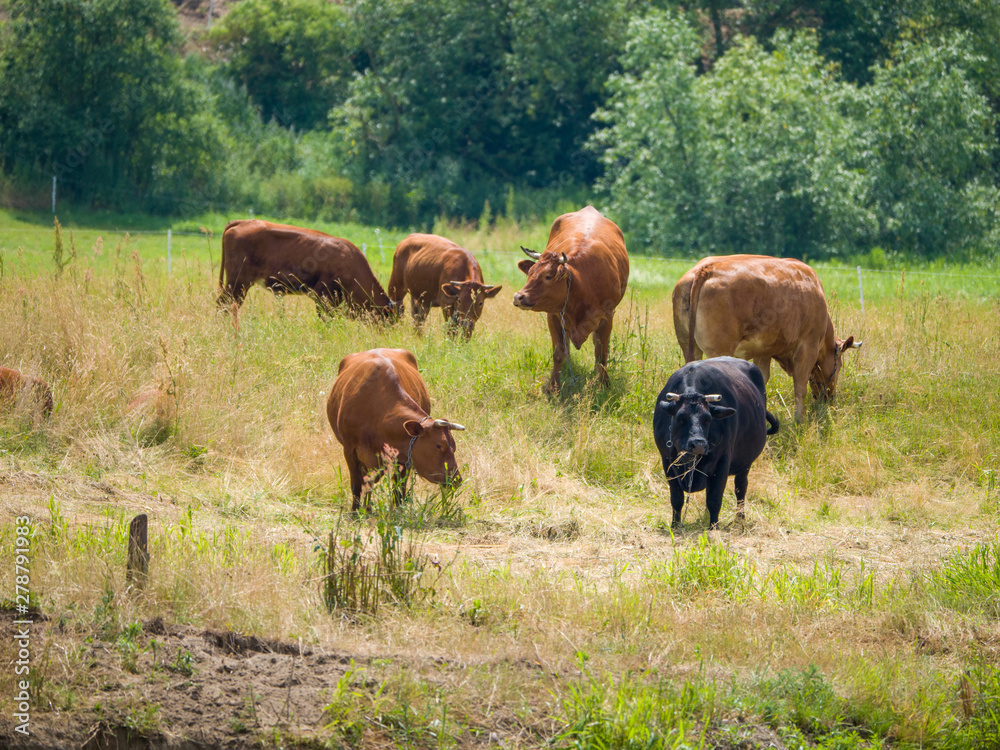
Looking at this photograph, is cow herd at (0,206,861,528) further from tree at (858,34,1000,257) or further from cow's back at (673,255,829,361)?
tree at (858,34,1000,257)

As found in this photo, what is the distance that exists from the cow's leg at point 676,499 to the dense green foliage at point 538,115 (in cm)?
1784

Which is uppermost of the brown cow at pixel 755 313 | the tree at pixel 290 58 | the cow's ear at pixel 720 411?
the tree at pixel 290 58

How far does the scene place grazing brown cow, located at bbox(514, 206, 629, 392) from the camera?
10.7 metres

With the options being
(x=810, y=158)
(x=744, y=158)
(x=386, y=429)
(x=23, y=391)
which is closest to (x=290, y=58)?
(x=744, y=158)

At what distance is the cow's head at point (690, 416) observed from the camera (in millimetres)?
7277

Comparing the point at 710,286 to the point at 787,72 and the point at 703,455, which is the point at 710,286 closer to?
the point at 703,455

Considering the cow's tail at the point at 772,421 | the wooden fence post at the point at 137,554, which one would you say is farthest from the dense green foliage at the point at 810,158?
the wooden fence post at the point at 137,554

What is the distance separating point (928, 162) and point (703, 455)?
70.0 ft

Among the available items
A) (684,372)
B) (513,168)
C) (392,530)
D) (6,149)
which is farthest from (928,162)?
(6,149)

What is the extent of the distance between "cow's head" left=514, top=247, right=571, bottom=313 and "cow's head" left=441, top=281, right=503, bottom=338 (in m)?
2.12

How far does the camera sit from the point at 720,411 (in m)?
7.35

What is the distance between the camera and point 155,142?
101 feet

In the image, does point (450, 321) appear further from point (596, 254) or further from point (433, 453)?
point (433, 453)

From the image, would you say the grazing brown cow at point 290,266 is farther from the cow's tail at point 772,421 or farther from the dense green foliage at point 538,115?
the dense green foliage at point 538,115
